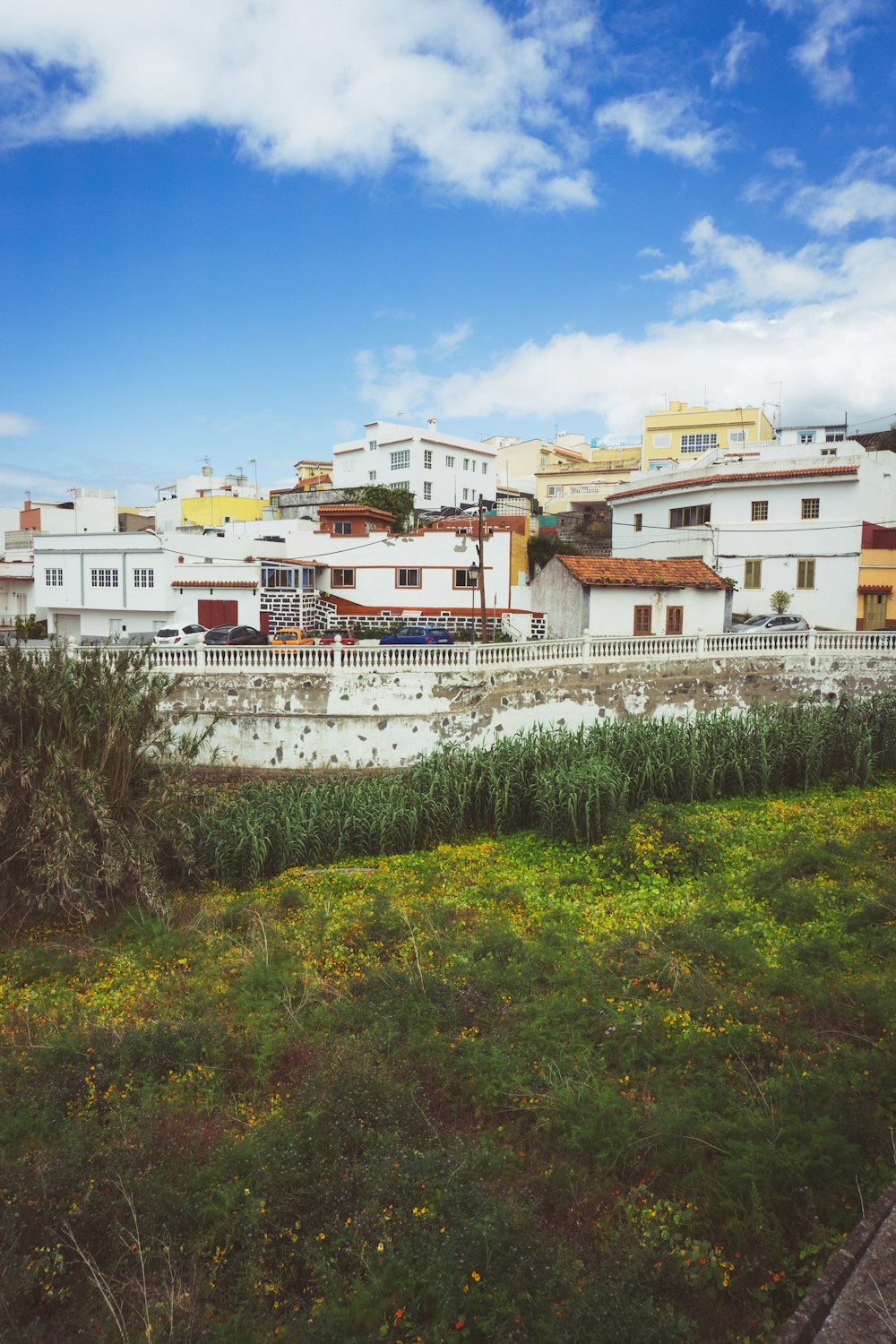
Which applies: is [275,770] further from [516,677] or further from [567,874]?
[567,874]

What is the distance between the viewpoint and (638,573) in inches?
1088

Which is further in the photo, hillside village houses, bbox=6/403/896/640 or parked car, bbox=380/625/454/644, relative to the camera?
hillside village houses, bbox=6/403/896/640

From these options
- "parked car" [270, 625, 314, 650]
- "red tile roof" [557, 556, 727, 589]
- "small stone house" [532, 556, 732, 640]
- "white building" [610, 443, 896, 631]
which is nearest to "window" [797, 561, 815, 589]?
"white building" [610, 443, 896, 631]

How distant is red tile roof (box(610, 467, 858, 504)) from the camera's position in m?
29.9

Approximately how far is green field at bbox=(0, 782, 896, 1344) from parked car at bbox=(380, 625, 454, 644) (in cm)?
1892

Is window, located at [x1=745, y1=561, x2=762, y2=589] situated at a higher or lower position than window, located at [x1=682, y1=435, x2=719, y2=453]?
lower

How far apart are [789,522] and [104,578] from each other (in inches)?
1136

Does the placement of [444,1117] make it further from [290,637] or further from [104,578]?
[104,578]

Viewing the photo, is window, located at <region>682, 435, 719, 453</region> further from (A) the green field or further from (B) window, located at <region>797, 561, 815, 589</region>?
(A) the green field

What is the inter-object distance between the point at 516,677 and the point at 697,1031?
11675 millimetres

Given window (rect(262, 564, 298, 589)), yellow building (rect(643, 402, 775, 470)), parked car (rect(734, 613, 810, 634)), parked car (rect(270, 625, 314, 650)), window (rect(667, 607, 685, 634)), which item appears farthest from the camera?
yellow building (rect(643, 402, 775, 470))

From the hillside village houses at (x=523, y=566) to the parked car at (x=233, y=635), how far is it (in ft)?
A: 8.34

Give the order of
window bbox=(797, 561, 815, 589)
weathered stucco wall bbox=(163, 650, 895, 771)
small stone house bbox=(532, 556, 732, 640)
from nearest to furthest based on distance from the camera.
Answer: weathered stucco wall bbox=(163, 650, 895, 771)
small stone house bbox=(532, 556, 732, 640)
window bbox=(797, 561, 815, 589)

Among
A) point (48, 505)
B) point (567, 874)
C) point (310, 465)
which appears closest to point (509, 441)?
point (310, 465)
